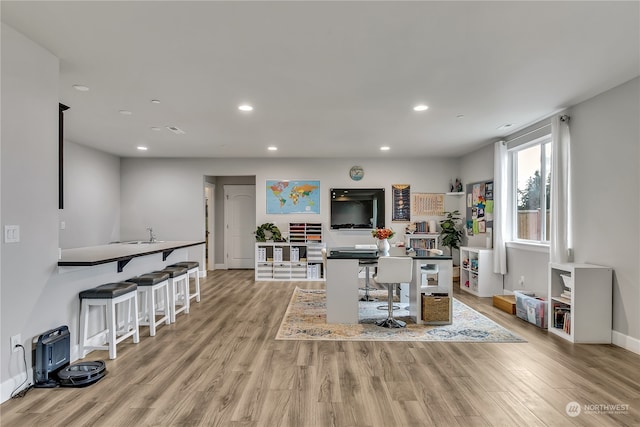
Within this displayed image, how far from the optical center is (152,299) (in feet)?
12.9

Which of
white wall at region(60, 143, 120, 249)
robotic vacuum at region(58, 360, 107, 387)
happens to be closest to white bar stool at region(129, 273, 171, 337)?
robotic vacuum at region(58, 360, 107, 387)

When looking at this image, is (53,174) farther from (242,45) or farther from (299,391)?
(299,391)

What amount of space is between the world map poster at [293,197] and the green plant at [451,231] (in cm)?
262

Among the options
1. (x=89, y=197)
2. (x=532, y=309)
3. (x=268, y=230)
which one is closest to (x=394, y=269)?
(x=532, y=309)

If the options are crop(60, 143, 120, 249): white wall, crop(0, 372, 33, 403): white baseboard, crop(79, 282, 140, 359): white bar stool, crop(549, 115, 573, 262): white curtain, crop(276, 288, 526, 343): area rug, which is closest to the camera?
crop(0, 372, 33, 403): white baseboard

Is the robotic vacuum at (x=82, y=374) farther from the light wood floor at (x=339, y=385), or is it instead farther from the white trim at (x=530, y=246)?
the white trim at (x=530, y=246)

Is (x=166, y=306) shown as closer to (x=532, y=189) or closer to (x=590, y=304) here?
(x=590, y=304)

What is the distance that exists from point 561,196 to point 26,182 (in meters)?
5.18

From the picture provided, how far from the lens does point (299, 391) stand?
2.66 m

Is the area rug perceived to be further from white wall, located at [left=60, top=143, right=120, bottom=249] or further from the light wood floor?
white wall, located at [left=60, top=143, right=120, bottom=249]

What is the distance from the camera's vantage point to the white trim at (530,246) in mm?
4832

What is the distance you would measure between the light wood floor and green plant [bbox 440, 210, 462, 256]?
10.7ft

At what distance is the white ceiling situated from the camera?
89.9 inches

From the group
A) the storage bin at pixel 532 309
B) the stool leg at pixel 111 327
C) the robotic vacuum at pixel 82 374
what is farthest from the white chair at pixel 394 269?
the robotic vacuum at pixel 82 374
